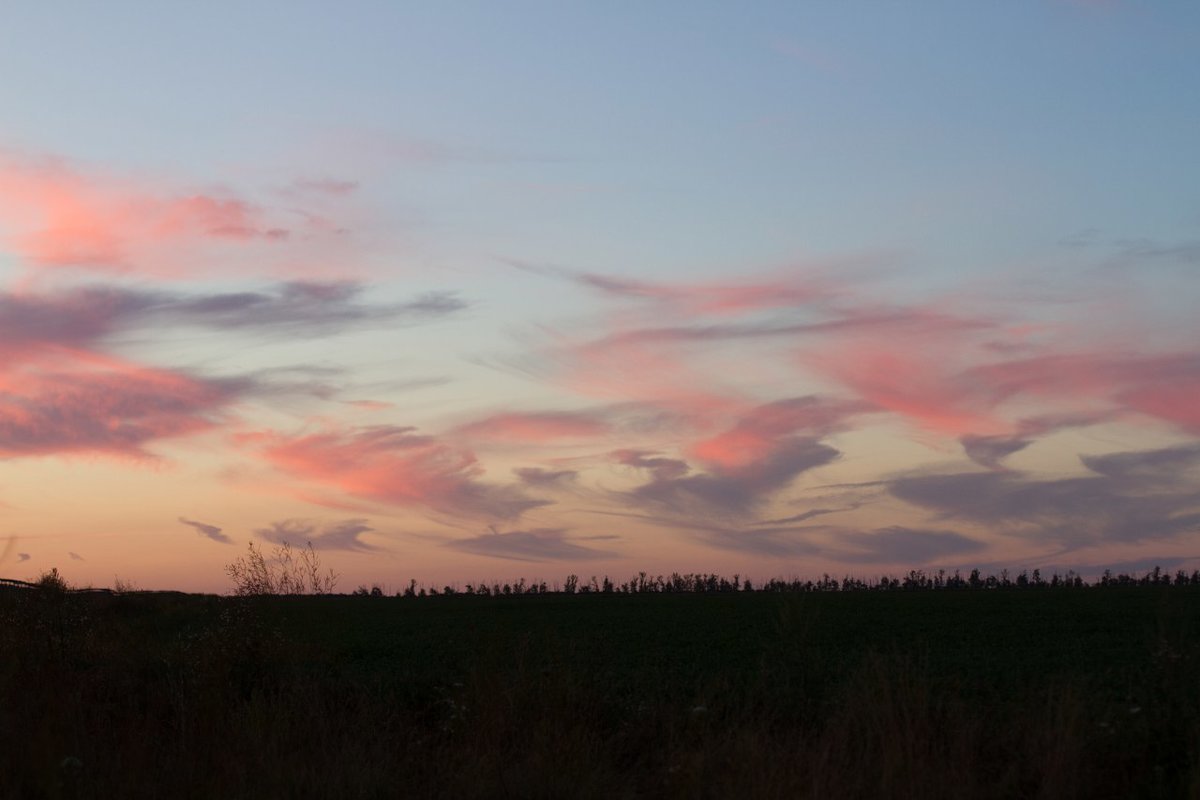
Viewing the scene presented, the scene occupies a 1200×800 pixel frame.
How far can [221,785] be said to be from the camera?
40.5ft

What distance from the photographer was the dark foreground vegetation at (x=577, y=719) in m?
12.0

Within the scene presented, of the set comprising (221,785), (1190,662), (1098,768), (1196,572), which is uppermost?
(1196,572)

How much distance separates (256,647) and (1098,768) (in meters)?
17.7

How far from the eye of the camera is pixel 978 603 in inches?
2111

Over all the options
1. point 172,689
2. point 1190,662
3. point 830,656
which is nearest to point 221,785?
point 172,689

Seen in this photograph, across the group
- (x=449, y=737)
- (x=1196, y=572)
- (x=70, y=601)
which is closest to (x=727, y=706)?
(x=449, y=737)

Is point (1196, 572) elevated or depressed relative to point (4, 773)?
elevated

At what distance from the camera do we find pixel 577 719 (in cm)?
1627

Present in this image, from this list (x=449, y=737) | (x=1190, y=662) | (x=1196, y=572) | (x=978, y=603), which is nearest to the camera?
(x=1190, y=662)

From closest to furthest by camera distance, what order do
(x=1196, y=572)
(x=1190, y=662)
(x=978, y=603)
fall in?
(x=1190, y=662) → (x=978, y=603) → (x=1196, y=572)

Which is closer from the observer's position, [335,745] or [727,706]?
[335,745]

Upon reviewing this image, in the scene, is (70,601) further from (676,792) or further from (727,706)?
(676,792)

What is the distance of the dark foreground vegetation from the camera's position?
1204 cm

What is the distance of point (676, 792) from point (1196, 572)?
9127 cm
